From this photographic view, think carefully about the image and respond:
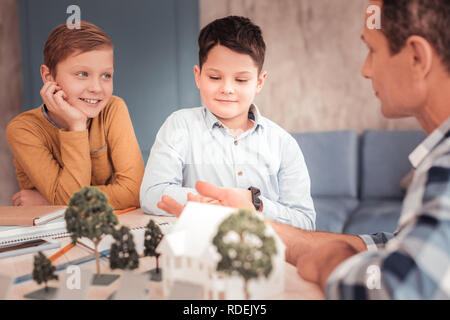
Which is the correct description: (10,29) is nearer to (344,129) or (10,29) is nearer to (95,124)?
(95,124)

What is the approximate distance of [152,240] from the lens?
2.20 ft

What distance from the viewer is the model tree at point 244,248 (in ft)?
1.58

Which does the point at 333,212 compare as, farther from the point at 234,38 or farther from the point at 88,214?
the point at 88,214

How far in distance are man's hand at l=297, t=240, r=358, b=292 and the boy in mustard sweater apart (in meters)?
0.86

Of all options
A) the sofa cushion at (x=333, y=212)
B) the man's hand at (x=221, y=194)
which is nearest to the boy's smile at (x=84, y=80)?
the man's hand at (x=221, y=194)

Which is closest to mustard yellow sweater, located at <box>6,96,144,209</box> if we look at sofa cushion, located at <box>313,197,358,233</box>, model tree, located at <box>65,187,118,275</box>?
model tree, located at <box>65,187,118,275</box>

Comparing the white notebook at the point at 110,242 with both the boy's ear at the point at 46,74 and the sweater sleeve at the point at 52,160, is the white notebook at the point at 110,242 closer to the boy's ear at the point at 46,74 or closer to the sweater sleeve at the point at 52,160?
the sweater sleeve at the point at 52,160

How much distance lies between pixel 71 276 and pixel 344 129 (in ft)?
8.35

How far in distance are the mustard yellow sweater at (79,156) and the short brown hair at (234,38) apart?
1.39ft

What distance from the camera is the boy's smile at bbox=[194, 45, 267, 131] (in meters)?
1.37

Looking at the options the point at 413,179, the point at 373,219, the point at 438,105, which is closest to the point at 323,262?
the point at 413,179

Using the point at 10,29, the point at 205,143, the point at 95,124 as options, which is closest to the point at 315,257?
the point at 205,143

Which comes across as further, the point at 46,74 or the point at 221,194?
the point at 46,74

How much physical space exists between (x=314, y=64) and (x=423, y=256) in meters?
2.60
